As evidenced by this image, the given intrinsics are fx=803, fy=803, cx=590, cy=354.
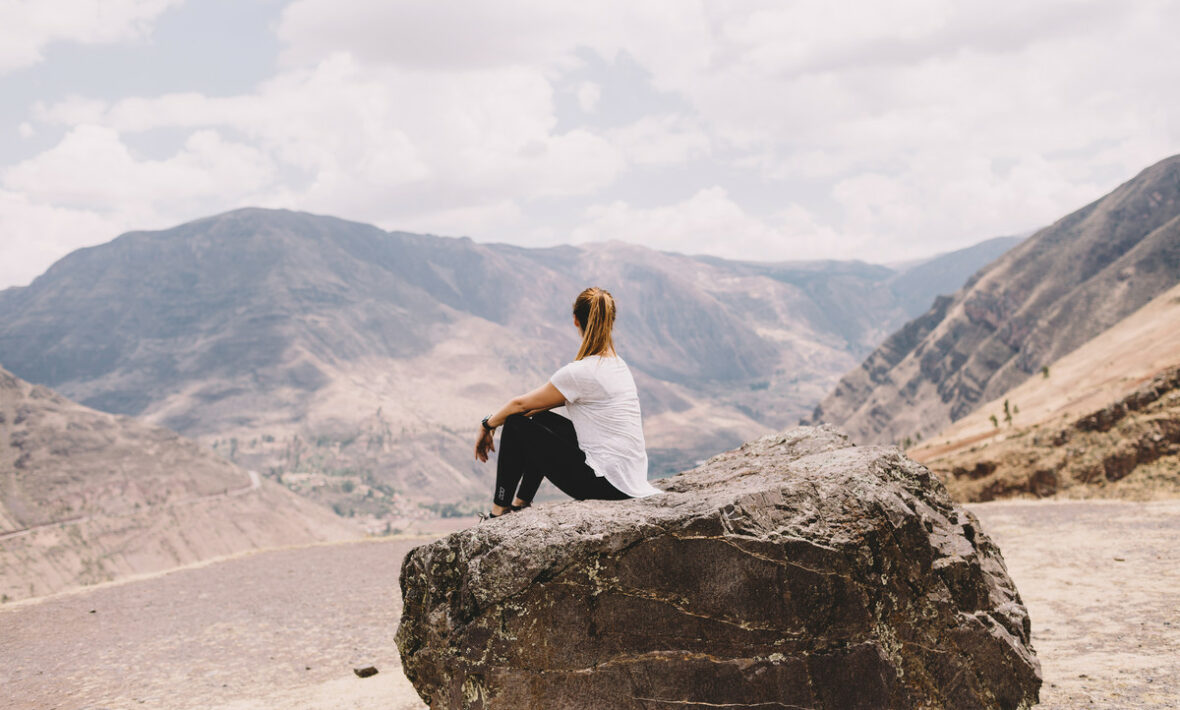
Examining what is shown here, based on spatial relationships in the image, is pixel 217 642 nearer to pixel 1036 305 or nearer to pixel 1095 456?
pixel 1095 456

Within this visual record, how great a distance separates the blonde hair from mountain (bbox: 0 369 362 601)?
9568cm

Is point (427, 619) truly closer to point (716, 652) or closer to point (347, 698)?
point (716, 652)

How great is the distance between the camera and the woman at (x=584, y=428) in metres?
7.68

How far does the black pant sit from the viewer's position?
25.6 feet

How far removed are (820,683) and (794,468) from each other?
85.1 inches

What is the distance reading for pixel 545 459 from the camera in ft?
25.8

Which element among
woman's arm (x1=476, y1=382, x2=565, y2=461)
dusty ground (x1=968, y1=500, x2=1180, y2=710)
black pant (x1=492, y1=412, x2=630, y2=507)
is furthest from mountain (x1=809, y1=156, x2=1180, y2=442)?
woman's arm (x1=476, y1=382, x2=565, y2=461)

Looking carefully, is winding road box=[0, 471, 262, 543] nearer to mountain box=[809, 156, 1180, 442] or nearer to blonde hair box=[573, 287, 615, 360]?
blonde hair box=[573, 287, 615, 360]

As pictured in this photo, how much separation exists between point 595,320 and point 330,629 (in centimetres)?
1280

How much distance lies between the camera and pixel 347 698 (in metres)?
11.9

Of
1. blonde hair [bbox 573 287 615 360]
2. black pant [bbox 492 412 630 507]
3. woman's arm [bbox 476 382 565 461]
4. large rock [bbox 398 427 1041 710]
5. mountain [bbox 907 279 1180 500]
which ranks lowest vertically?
mountain [bbox 907 279 1180 500]

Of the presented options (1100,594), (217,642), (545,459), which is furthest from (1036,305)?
(545,459)

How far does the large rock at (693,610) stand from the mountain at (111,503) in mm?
94901

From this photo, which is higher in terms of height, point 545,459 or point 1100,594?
point 545,459
